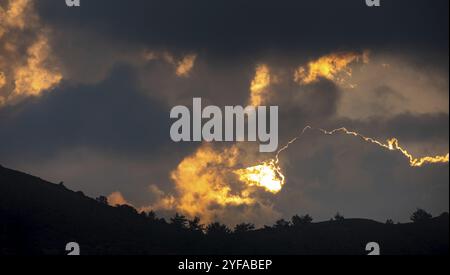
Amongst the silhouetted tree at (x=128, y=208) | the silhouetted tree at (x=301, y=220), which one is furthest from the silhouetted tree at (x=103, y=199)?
the silhouetted tree at (x=301, y=220)

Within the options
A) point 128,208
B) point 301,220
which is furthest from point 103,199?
point 301,220

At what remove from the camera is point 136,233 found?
88.6 metres

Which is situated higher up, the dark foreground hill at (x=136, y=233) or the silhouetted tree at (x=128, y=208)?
the silhouetted tree at (x=128, y=208)

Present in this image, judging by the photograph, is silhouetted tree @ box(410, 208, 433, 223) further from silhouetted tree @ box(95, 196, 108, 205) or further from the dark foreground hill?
silhouetted tree @ box(95, 196, 108, 205)

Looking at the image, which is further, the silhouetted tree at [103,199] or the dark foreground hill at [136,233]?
the silhouetted tree at [103,199]

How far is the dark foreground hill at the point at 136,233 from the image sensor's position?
257 ft

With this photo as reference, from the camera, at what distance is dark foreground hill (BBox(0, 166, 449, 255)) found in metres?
78.3

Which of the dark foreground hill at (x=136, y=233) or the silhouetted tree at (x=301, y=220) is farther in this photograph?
the silhouetted tree at (x=301, y=220)

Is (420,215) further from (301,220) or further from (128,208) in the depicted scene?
(128,208)

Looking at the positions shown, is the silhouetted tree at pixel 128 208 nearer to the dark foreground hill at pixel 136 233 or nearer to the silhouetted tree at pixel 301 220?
the dark foreground hill at pixel 136 233

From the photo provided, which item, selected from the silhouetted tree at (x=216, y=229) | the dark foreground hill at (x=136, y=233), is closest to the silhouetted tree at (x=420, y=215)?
the dark foreground hill at (x=136, y=233)

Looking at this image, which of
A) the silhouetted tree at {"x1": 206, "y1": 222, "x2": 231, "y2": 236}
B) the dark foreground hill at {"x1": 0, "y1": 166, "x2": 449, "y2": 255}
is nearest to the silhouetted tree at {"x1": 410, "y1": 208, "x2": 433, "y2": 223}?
the dark foreground hill at {"x1": 0, "y1": 166, "x2": 449, "y2": 255}

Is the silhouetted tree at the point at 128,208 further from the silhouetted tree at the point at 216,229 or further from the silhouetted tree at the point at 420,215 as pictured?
the silhouetted tree at the point at 420,215
